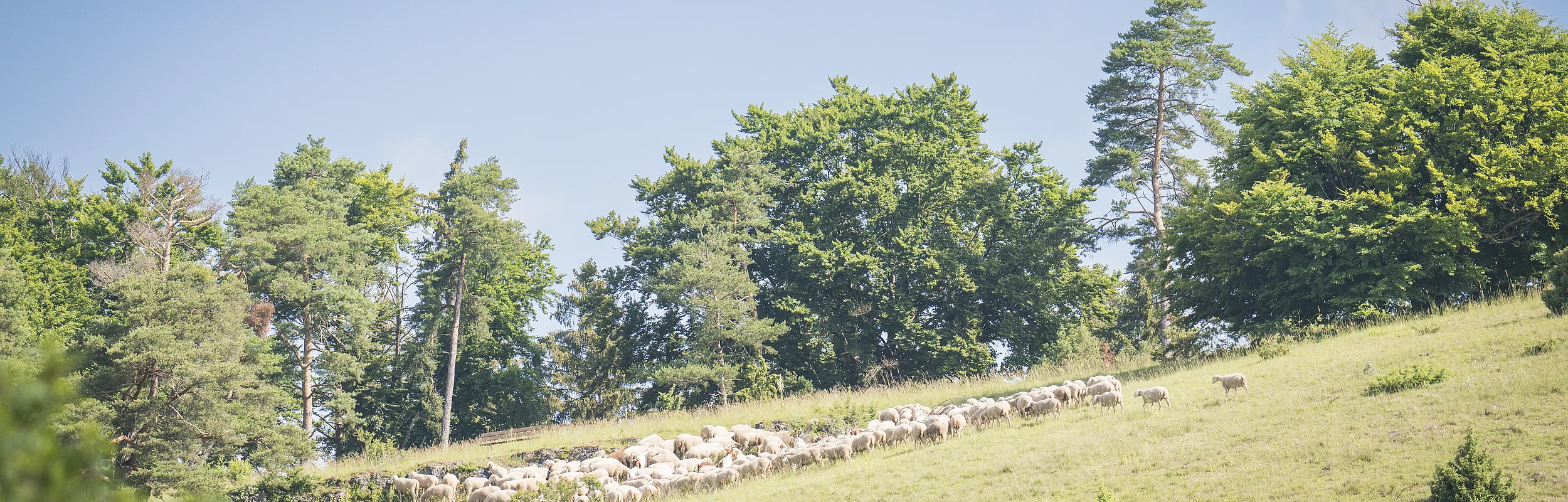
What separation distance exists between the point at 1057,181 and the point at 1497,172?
1913cm

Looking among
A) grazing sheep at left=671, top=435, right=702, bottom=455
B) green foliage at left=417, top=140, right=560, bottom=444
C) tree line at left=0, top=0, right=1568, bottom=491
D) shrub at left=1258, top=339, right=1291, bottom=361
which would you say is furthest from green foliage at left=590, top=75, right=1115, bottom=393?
shrub at left=1258, top=339, right=1291, bottom=361

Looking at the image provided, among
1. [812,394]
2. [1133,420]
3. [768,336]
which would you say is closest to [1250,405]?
[1133,420]

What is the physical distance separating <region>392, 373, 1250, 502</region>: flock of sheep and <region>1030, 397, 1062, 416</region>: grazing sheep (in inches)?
0.7

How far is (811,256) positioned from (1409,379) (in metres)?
27.4

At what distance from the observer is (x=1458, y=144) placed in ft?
83.8

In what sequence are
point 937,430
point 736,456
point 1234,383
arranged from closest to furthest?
point 1234,383
point 937,430
point 736,456

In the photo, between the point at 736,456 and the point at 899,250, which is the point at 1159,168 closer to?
the point at 899,250

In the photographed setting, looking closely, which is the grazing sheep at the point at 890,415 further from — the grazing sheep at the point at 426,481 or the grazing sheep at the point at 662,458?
the grazing sheep at the point at 426,481

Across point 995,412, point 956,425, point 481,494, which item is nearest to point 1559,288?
point 995,412

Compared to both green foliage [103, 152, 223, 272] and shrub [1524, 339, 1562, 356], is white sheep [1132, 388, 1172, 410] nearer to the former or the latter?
shrub [1524, 339, 1562, 356]

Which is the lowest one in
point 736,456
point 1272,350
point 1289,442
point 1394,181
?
point 1289,442

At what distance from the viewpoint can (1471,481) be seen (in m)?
9.77

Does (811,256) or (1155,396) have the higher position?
(811,256)

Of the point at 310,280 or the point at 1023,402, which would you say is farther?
the point at 310,280
